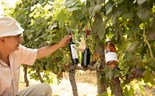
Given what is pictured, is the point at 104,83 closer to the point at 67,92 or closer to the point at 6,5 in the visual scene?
the point at 6,5

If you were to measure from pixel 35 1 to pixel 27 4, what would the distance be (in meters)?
0.20

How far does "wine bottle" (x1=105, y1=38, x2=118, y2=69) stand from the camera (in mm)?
2090

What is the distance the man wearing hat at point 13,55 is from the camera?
2256mm

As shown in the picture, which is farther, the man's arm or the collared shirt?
the man's arm

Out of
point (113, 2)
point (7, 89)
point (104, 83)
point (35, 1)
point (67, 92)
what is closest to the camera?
point (113, 2)

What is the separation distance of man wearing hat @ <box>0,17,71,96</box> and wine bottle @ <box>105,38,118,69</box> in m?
0.42

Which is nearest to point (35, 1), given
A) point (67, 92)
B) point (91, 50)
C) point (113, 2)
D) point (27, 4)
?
point (27, 4)

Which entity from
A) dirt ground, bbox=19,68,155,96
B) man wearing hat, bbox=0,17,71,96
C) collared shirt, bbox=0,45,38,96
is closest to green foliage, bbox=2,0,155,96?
man wearing hat, bbox=0,17,71,96

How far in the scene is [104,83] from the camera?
249 cm

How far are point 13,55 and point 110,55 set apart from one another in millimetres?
735

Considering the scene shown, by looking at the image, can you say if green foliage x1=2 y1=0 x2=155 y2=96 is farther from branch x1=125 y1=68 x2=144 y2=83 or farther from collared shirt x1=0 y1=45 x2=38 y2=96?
collared shirt x1=0 y1=45 x2=38 y2=96

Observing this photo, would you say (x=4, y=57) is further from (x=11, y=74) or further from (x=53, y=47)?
(x=53, y=47)

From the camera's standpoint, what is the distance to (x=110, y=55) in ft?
6.84

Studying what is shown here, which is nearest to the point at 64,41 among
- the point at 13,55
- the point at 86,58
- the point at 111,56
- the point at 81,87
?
the point at 86,58
